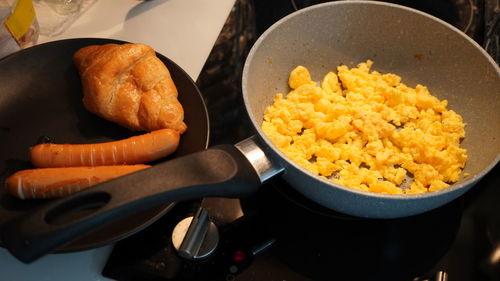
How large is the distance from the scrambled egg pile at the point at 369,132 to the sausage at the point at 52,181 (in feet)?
1.45

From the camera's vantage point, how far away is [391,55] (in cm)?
125

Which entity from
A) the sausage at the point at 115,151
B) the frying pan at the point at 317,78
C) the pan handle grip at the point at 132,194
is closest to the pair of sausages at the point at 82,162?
the sausage at the point at 115,151

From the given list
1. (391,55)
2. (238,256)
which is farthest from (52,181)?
(391,55)

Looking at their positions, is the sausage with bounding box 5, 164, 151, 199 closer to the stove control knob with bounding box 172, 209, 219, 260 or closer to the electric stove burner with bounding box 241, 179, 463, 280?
the stove control knob with bounding box 172, 209, 219, 260

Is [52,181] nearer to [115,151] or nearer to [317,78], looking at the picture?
[115,151]

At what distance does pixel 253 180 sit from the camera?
0.75 meters

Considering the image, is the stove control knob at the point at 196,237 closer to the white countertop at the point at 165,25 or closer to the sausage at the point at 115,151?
the sausage at the point at 115,151

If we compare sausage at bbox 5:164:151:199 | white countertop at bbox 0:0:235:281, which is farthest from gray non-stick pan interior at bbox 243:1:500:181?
sausage at bbox 5:164:151:199

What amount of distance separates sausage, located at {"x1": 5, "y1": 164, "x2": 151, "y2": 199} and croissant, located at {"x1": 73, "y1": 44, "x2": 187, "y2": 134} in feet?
0.61

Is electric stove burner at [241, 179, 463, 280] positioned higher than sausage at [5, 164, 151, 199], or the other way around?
sausage at [5, 164, 151, 199]

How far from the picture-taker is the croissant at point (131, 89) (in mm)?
1038

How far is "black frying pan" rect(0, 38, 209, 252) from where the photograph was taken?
3.34 feet

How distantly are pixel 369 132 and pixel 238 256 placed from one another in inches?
19.3

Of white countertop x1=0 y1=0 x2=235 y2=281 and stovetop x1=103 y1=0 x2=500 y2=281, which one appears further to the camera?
white countertop x1=0 y1=0 x2=235 y2=281
